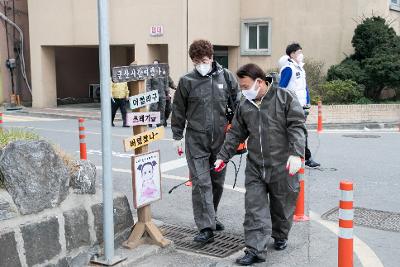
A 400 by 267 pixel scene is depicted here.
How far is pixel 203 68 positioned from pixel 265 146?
1067mm

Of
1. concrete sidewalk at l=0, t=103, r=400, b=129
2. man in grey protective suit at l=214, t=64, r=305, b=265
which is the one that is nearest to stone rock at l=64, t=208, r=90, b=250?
man in grey protective suit at l=214, t=64, r=305, b=265

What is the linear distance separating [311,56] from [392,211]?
1298 centimetres

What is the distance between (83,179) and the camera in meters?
4.98

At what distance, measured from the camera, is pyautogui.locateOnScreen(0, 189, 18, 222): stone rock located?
421 centimetres

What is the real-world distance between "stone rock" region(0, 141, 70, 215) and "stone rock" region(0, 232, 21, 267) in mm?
247

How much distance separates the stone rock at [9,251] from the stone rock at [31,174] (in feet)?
0.81

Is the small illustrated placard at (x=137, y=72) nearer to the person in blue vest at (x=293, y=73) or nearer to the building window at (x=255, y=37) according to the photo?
the person in blue vest at (x=293, y=73)

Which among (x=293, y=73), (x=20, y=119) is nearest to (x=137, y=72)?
(x=293, y=73)

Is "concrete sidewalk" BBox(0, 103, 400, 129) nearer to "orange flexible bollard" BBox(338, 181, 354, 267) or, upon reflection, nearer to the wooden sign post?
the wooden sign post

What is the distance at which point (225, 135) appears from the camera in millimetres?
5453

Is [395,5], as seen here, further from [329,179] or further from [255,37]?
[329,179]

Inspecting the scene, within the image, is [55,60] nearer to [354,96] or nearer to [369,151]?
[354,96]

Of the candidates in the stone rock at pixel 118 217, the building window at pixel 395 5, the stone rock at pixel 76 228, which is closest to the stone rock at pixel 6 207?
the stone rock at pixel 76 228

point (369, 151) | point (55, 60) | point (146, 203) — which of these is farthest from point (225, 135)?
point (55, 60)
